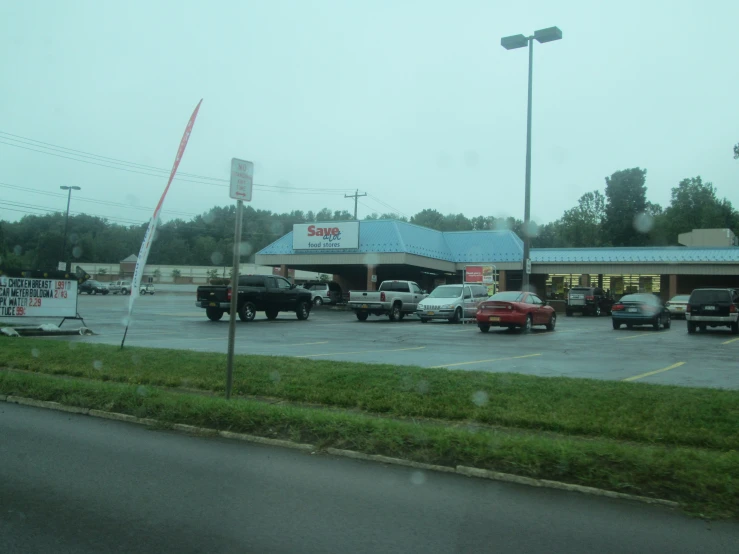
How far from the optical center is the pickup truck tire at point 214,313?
26.4 m

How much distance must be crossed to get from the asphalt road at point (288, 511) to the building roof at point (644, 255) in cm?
4233

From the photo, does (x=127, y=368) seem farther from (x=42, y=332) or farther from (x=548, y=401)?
(x=42, y=332)

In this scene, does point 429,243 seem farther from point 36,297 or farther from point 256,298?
point 36,297

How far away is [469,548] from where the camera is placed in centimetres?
416

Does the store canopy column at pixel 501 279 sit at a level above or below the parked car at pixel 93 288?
above

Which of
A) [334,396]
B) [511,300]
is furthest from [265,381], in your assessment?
[511,300]

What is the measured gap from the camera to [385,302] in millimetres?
29578

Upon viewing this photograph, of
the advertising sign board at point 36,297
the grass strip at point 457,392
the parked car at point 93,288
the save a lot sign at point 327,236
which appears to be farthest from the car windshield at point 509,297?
the parked car at point 93,288

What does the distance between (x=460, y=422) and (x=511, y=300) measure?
51.6 feet

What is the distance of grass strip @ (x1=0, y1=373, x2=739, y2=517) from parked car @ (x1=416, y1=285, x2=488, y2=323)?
2047 centimetres

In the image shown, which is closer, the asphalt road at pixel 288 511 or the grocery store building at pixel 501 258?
the asphalt road at pixel 288 511

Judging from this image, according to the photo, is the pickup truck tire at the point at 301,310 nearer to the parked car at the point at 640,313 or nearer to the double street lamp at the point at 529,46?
the double street lamp at the point at 529,46

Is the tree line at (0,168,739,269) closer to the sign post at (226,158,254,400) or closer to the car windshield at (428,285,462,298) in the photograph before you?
the car windshield at (428,285,462,298)

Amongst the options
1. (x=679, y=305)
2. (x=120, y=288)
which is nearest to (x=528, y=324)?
(x=679, y=305)
